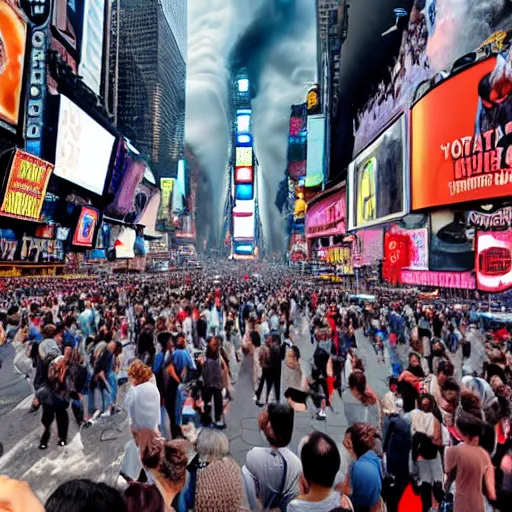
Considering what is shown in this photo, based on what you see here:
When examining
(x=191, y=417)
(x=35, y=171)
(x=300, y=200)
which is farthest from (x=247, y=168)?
(x=191, y=417)

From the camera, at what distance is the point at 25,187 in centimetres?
1288

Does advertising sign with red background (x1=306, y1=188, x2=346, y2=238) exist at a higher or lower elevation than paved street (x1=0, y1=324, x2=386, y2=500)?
higher

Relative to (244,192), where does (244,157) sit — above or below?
above

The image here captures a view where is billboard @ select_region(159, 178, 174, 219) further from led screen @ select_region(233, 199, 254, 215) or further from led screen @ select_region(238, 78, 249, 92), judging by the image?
led screen @ select_region(238, 78, 249, 92)

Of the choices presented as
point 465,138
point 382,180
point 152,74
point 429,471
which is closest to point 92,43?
point 382,180

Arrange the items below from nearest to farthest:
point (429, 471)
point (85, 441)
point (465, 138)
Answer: point (429, 471)
point (85, 441)
point (465, 138)

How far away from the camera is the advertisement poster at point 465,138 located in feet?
32.3

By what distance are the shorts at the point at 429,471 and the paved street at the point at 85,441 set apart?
164 centimetres

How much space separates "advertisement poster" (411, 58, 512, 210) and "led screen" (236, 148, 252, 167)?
7218 cm

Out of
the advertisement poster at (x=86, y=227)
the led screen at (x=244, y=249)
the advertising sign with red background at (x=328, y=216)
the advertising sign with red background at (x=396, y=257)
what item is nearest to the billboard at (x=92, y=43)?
the advertisement poster at (x=86, y=227)

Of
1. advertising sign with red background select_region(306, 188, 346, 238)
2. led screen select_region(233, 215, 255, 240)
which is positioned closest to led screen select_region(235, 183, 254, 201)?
led screen select_region(233, 215, 255, 240)

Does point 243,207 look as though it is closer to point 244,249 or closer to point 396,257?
point 244,249

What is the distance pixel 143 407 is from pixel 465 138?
11.3m

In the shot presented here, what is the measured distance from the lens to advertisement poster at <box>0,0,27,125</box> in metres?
12.2
